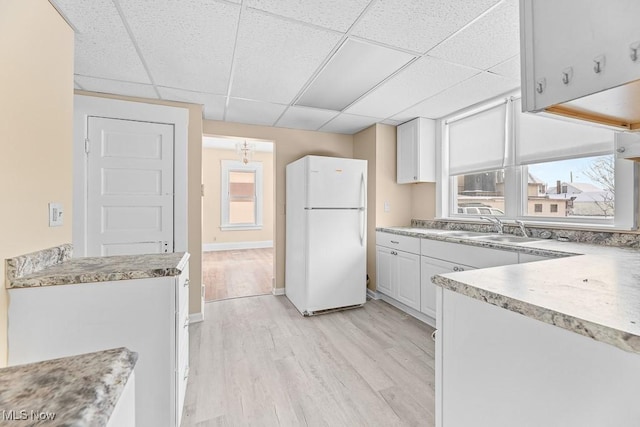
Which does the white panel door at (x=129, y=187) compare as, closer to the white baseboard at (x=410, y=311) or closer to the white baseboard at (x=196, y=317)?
the white baseboard at (x=196, y=317)

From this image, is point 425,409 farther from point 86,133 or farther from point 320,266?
point 86,133

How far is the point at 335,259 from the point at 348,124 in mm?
1764

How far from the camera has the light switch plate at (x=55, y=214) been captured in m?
1.40

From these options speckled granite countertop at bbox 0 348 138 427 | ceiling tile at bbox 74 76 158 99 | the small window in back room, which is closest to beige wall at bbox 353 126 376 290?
ceiling tile at bbox 74 76 158 99

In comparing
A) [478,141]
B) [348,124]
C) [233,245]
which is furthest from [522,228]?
[233,245]

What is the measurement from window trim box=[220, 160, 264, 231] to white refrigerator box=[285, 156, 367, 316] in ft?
13.3

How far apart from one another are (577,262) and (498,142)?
192 cm

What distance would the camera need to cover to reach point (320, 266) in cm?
304

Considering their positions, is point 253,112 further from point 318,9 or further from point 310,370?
point 310,370

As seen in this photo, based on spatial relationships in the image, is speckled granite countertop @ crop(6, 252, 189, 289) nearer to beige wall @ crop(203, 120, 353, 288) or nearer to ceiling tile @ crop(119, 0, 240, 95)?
ceiling tile @ crop(119, 0, 240, 95)

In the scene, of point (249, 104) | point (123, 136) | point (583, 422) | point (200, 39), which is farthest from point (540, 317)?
point (123, 136)

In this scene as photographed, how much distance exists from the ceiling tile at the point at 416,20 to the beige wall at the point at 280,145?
84.3 inches

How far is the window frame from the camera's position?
1.85 metres

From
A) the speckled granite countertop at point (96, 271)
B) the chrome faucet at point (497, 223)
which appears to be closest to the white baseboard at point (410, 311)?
the chrome faucet at point (497, 223)
